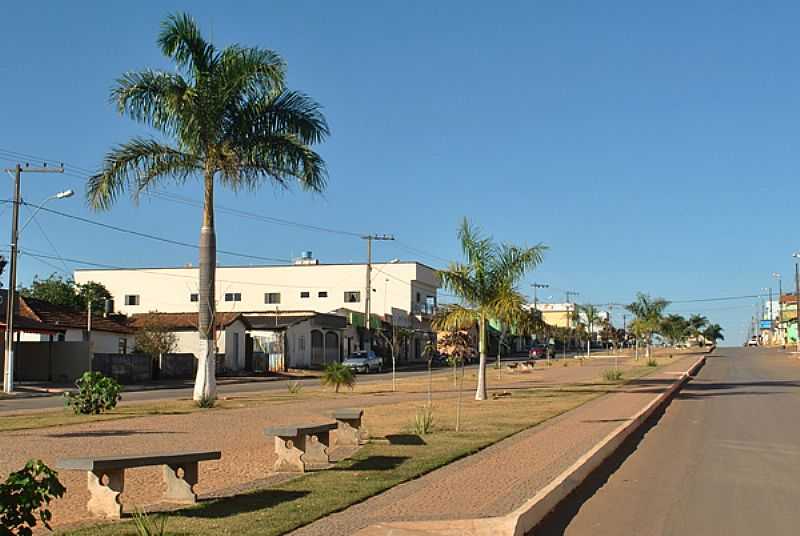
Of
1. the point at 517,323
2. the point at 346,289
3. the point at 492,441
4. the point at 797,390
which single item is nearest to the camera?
the point at 492,441

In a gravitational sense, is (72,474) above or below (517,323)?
below

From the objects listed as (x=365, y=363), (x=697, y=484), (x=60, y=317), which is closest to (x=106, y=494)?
(x=697, y=484)

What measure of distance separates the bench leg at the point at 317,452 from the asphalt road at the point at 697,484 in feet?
11.2

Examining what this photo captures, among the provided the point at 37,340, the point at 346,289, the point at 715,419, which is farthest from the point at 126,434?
the point at 346,289

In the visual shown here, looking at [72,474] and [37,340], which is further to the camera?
[37,340]

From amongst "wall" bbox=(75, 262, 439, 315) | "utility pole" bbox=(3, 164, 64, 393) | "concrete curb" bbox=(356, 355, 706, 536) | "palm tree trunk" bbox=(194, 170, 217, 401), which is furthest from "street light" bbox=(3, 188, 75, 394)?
"wall" bbox=(75, 262, 439, 315)

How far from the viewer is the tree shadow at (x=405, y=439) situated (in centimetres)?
1469

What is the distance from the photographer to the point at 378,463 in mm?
12273

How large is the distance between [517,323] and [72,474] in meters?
17.6

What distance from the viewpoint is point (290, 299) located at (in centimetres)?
9019

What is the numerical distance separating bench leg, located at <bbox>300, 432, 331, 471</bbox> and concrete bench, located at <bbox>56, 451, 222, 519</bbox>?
9.44ft

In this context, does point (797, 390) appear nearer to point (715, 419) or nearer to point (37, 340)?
point (715, 419)

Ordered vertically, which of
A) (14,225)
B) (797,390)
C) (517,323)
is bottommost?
(797,390)

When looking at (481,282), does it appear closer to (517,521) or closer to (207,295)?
(207,295)
